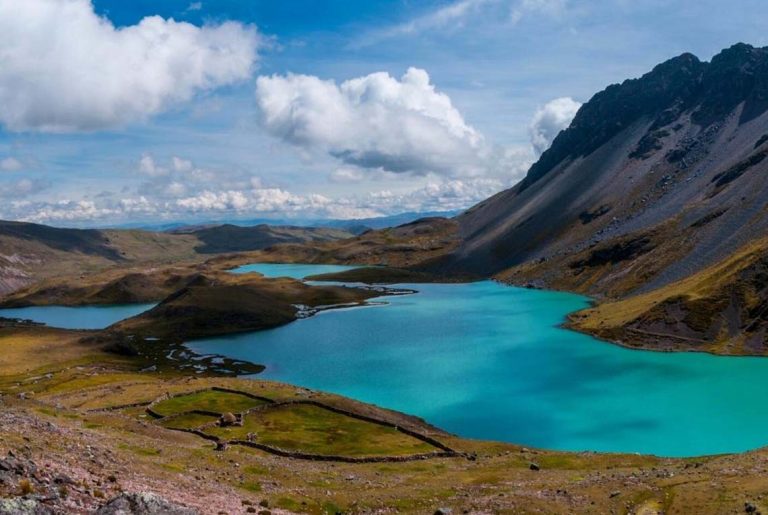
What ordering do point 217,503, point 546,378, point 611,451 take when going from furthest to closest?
point 546,378, point 611,451, point 217,503

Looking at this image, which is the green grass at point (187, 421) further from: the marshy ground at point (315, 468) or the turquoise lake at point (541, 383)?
the turquoise lake at point (541, 383)

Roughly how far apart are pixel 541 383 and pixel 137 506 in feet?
330

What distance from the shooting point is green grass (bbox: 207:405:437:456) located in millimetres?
68875

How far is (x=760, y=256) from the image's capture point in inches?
6334

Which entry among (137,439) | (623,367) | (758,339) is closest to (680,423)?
(623,367)

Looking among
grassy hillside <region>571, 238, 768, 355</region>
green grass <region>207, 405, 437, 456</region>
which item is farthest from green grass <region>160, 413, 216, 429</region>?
Result: grassy hillside <region>571, 238, 768, 355</region>

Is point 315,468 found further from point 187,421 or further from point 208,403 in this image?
point 208,403

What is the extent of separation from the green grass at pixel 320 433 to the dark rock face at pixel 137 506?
42.4m

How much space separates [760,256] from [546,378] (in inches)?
3350

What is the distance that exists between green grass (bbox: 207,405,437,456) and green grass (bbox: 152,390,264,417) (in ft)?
21.4

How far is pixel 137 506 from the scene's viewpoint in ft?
77.2

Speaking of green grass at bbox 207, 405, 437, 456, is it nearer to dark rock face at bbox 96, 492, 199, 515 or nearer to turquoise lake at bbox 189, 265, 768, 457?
turquoise lake at bbox 189, 265, 768, 457

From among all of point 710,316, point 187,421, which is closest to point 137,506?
point 187,421

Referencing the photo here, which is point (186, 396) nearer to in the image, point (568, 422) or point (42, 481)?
point (568, 422)
